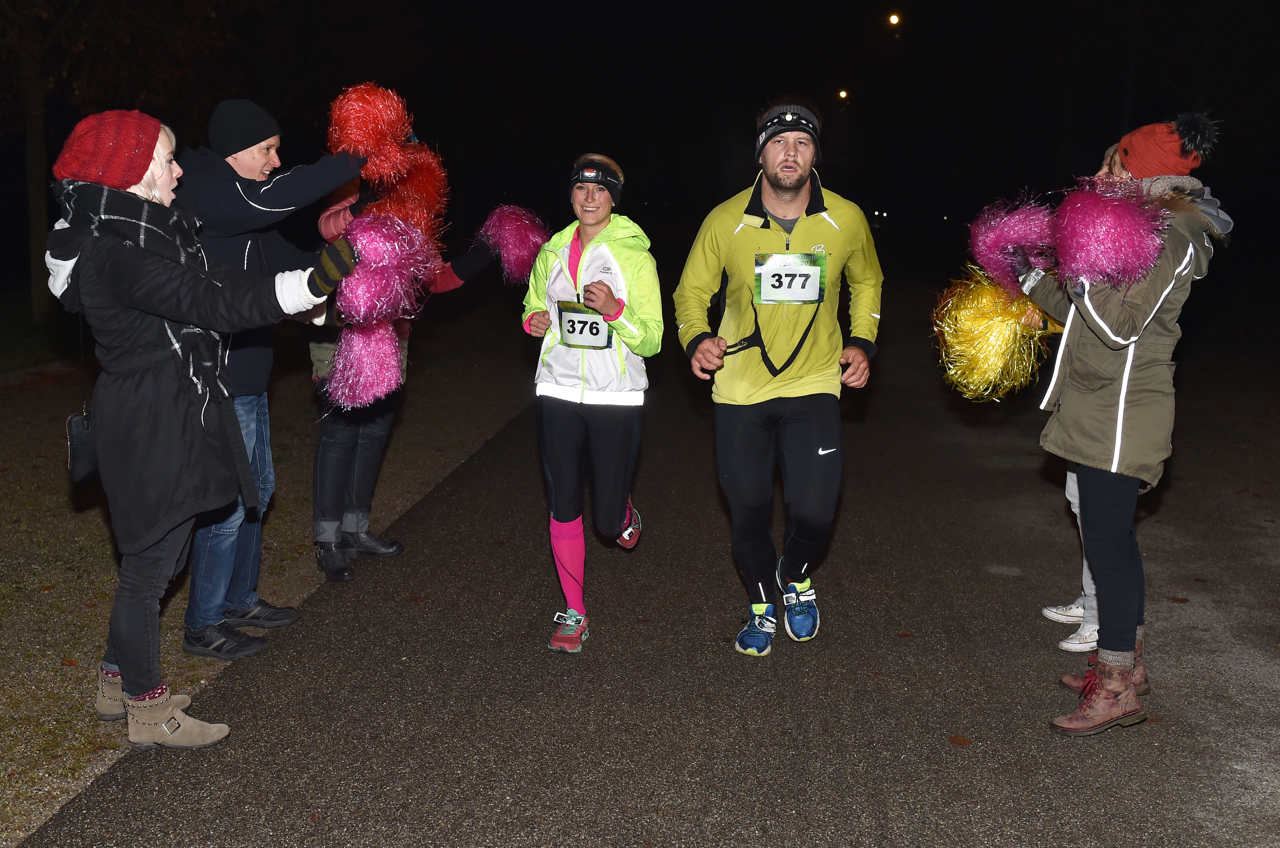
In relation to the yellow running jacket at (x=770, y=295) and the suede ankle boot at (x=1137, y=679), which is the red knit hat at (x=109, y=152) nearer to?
the yellow running jacket at (x=770, y=295)

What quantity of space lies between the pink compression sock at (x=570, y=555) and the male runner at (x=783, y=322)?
73 cm

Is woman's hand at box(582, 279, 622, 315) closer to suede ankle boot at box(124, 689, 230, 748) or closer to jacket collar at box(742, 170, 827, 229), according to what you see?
jacket collar at box(742, 170, 827, 229)

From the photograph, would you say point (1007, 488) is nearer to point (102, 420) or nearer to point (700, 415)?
point (700, 415)

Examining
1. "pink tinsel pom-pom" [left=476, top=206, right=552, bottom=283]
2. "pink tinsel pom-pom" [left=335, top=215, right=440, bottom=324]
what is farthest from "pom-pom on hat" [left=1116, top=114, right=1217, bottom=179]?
"pink tinsel pom-pom" [left=476, top=206, right=552, bottom=283]

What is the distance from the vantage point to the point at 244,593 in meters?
5.03

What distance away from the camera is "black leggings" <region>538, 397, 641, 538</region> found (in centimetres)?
467

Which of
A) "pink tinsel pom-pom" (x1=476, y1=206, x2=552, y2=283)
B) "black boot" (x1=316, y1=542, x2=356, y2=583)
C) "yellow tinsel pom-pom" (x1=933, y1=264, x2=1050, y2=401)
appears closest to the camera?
"yellow tinsel pom-pom" (x1=933, y1=264, x2=1050, y2=401)

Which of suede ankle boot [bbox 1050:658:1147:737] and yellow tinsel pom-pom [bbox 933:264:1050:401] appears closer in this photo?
suede ankle boot [bbox 1050:658:1147:737]

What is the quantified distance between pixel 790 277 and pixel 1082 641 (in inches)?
86.9

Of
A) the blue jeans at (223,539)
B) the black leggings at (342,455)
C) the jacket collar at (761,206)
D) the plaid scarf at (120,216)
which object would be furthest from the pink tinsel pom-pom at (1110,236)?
the black leggings at (342,455)

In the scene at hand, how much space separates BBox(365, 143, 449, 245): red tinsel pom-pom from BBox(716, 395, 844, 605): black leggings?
1.77 m

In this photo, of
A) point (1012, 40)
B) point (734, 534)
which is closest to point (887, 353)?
point (734, 534)

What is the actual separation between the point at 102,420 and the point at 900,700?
10.7 ft

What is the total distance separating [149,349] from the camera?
372cm
